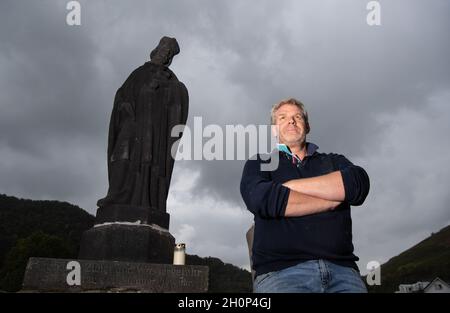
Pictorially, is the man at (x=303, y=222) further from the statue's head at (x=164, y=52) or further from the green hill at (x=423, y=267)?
the green hill at (x=423, y=267)

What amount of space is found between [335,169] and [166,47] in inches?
204

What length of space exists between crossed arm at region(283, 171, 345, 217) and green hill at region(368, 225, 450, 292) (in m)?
54.7

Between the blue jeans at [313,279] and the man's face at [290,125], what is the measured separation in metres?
0.72

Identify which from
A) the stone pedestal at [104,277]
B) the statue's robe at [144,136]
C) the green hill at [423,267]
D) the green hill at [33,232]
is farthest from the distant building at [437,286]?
the stone pedestal at [104,277]

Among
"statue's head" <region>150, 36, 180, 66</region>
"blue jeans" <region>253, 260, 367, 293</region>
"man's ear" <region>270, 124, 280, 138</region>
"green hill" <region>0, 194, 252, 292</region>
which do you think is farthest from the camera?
"green hill" <region>0, 194, 252, 292</region>

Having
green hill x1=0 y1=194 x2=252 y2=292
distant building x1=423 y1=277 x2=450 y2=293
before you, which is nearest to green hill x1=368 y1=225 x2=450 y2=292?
distant building x1=423 y1=277 x2=450 y2=293

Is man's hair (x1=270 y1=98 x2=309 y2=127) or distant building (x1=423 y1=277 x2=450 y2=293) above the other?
man's hair (x1=270 y1=98 x2=309 y2=127)

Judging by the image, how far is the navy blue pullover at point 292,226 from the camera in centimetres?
181

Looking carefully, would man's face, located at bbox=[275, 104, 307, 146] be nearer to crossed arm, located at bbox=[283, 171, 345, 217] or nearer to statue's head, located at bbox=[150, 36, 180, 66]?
crossed arm, located at bbox=[283, 171, 345, 217]

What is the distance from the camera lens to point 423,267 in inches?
2874

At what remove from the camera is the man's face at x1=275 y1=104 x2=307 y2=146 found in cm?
221
